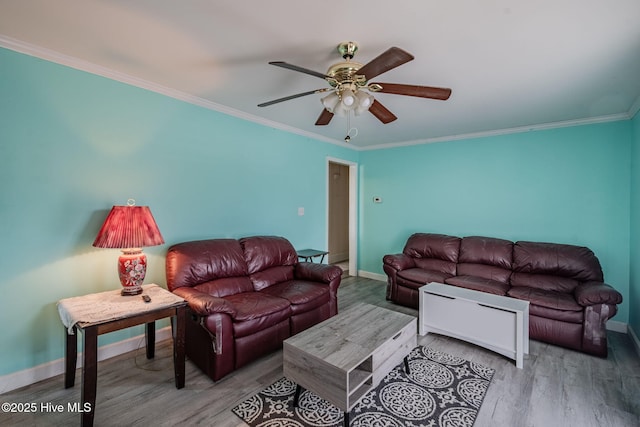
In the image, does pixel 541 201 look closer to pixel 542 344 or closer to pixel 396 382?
pixel 542 344

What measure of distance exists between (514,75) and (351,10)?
1576 millimetres

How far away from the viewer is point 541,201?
3670 millimetres

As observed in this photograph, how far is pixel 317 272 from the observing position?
320 cm

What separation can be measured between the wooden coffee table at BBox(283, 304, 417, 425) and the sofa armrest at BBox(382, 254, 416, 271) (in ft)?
5.13

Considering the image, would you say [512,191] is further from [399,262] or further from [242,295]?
[242,295]

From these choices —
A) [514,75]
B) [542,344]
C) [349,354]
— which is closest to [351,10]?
[514,75]

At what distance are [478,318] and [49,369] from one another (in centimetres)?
355

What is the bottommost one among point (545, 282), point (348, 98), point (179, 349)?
point (179, 349)

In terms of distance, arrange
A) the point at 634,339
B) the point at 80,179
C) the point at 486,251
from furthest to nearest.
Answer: the point at 486,251 < the point at 634,339 < the point at 80,179

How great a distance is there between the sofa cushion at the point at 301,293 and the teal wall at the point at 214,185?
35.5 inches

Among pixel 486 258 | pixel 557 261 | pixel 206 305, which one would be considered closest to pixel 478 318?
pixel 486 258

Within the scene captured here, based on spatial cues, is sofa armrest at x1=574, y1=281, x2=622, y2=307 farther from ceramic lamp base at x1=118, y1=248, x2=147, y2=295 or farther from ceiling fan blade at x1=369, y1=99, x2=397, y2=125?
ceramic lamp base at x1=118, y1=248, x2=147, y2=295

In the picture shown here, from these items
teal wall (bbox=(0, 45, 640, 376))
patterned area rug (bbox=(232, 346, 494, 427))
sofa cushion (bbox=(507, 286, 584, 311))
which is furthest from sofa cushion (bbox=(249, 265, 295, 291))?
sofa cushion (bbox=(507, 286, 584, 311))

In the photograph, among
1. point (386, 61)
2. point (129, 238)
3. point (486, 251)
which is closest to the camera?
point (386, 61)
